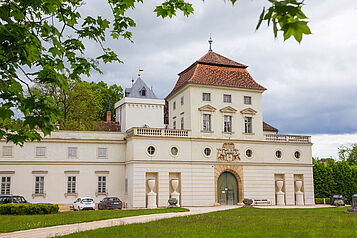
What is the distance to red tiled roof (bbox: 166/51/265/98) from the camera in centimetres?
3931

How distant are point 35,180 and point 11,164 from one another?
2421 millimetres

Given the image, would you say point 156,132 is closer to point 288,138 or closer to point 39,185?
point 39,185

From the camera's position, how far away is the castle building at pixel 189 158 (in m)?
35.0

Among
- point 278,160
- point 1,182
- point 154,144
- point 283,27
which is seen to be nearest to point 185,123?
point 154,144

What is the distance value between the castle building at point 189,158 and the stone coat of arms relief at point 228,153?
0.31 feet

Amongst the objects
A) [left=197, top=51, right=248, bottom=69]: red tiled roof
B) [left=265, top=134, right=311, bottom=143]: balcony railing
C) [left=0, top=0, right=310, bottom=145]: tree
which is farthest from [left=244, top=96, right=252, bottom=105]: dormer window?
[left=0, top=0, right=310, bottom=145]: tree

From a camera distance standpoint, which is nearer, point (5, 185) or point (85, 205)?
point (85, 205)

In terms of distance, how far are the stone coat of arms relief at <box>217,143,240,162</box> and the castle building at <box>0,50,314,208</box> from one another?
10 centimetres

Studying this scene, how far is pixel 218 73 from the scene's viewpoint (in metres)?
40.4

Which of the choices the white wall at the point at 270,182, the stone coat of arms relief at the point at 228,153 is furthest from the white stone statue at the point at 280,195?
the stone coat of arms relief at the point at 228,153

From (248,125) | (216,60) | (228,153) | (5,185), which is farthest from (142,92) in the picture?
(5,185)

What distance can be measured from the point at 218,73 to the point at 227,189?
11.6 m

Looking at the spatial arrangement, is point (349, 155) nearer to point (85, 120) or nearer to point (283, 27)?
point (85, 120)

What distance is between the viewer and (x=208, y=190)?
37.2m
